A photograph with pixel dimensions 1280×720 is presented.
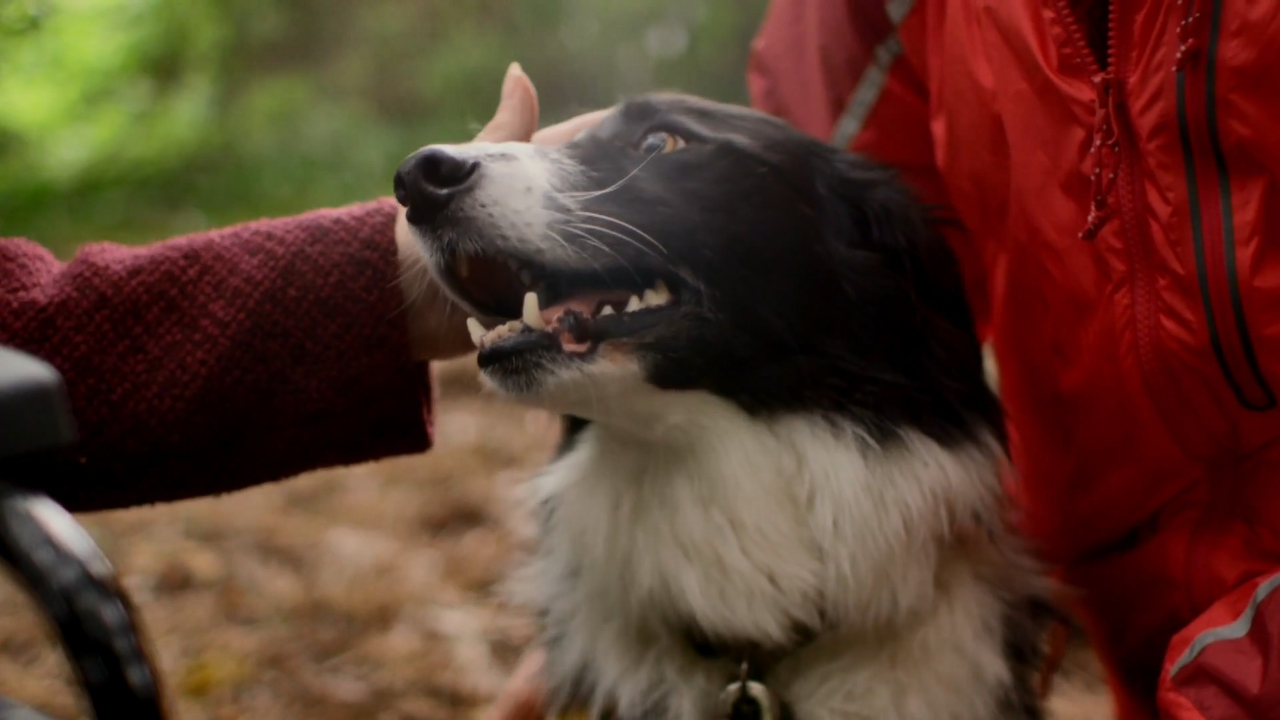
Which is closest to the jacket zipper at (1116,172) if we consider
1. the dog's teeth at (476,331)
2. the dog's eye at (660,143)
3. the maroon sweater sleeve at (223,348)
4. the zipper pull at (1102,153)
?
the zipper pull at (1102,153)

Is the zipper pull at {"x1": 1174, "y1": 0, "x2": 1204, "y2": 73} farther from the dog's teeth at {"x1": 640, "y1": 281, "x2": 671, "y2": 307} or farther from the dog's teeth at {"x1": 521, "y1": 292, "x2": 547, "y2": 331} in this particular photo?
the dog's teeth at {"x1": 521, "y1": 292, "x2": 547, "y2": 331}

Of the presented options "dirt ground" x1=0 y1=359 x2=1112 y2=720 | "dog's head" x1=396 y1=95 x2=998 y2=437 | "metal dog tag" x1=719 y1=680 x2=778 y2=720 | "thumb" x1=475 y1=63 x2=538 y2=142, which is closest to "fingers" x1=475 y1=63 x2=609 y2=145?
"thumb" x1=475 y1=63 x2=538 y2=142

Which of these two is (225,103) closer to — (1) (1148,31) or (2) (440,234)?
(2) (440,234)

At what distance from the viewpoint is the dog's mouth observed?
1.07 meters

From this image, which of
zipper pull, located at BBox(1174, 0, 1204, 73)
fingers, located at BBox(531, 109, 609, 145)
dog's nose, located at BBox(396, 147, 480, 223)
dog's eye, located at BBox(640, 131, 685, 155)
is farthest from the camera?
fingers, located at BBox(531, 109, 609, 145)

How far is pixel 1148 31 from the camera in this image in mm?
983

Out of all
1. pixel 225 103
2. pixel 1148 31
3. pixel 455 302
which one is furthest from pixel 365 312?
pixel 1148 31

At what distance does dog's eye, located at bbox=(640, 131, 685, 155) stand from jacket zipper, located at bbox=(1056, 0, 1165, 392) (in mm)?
417

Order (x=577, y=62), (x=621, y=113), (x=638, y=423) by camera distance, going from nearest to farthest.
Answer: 1. (x=638, y=423)
2. (x=621, y=113)
3. (x=577, y=62)

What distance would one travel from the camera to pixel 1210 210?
0.96 meters

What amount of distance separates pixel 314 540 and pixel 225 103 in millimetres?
950

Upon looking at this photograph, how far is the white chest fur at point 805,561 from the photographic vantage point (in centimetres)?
→ 113

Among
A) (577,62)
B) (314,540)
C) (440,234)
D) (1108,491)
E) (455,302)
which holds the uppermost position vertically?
(577,62)

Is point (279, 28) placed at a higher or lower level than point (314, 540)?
higher
